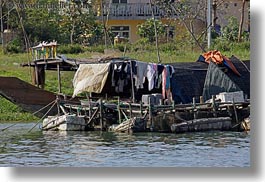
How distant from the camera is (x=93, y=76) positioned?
14414 millimetres

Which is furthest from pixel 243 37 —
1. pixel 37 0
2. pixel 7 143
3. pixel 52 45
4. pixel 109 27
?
pixel 7 143

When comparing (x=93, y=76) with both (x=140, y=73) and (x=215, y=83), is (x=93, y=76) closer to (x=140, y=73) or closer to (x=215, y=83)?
(x=140, y=73)

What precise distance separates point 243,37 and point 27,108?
734 centimetres

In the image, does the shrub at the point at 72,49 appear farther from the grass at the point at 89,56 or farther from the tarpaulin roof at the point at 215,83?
the tarpaulin roof at the point at 215,83

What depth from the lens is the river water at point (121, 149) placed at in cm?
939

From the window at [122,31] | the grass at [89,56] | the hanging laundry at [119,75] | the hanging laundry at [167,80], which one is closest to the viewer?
the hanging laundry at [167,80]

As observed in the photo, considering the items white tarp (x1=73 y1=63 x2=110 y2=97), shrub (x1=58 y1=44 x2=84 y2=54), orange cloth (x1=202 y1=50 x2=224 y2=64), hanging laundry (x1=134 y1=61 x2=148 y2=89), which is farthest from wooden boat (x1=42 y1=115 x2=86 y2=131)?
shrub (x1=58 y1=44 x2=84 y2=54)

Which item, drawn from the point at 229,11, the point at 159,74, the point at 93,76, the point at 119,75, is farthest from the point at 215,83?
the point at 229,11

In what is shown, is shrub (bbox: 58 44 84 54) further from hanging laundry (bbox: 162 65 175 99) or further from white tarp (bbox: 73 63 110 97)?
hanging laundry (bbox: 162 65 175 99)

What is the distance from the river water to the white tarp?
104 cm

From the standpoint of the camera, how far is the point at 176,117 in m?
13.3

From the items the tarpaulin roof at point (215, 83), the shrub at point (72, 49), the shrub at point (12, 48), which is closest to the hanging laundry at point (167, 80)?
the tarpaulin roof at point (215, 83)

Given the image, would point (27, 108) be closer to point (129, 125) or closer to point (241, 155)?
point (129, 125)

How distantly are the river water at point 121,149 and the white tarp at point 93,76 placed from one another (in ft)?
3.40
